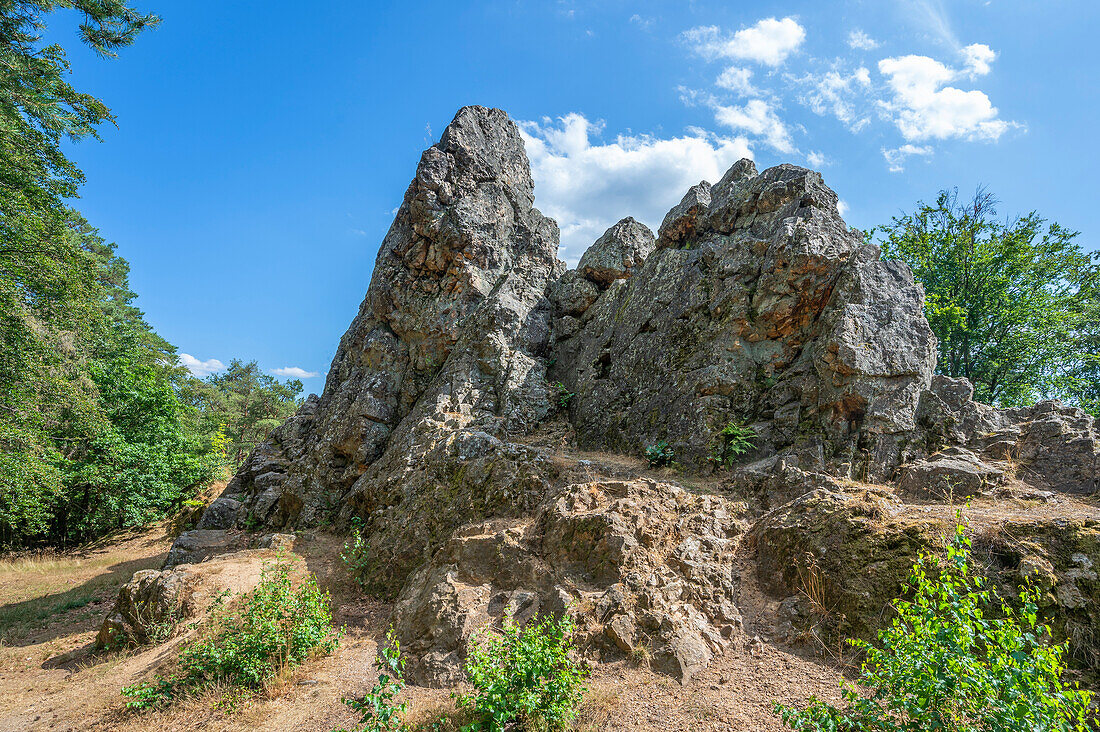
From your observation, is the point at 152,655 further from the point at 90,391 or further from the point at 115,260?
the point at 115,260

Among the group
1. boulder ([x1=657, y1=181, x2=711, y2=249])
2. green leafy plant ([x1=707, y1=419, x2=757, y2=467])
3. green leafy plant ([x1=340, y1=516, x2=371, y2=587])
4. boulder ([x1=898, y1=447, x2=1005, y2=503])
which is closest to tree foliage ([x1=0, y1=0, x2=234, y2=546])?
green leafy plant ([x1=340, y1=516, x2=371, y2=587])

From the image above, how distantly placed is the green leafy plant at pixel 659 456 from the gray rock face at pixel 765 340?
0.27 m

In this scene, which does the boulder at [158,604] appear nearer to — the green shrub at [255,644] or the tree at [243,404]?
the green shrub at [255,644]

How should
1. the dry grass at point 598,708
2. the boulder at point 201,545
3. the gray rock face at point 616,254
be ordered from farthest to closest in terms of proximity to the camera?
the gray rock face at point 616,254 < the boulder at point 201,545 < the dry grass at point 598,708

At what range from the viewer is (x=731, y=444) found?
448 inches

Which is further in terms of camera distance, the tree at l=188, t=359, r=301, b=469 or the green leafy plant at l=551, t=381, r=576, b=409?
the tree at l=188, t=359, r=301, b=469

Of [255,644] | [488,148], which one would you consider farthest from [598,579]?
[488,148]

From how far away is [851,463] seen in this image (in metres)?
10.1

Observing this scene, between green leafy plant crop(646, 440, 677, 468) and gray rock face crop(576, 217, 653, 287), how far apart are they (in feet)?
28.4

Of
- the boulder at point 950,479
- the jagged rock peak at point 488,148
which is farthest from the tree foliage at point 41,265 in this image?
the boulder at point 950,479

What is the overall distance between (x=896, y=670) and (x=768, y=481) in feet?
21.0

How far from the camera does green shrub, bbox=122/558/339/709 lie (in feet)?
24.2

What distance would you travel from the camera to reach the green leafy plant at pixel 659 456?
11.9 metres

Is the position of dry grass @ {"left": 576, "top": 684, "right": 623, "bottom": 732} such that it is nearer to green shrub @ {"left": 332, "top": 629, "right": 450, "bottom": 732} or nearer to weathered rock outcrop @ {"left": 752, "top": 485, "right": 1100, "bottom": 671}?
green shrub @ {"left": 332, "top": 629, "right": 450, "bottom": 732}
